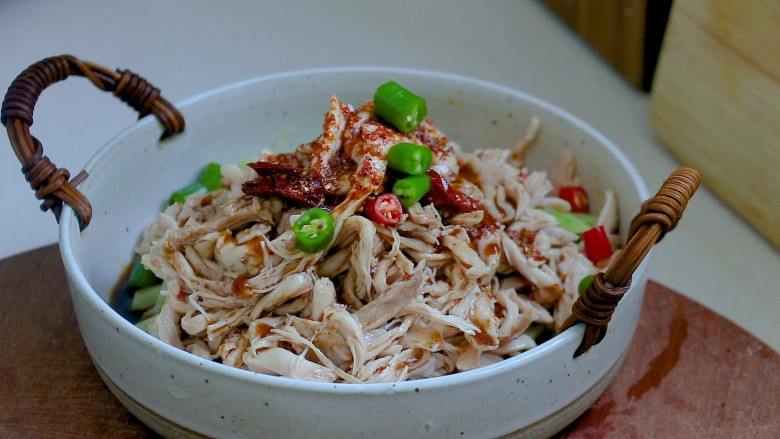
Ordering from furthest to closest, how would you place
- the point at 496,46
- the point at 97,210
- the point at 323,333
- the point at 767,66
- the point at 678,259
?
the point at 496,46
the point at 678,259
the point at 767,66
the point at 97,210
the point at 323,333

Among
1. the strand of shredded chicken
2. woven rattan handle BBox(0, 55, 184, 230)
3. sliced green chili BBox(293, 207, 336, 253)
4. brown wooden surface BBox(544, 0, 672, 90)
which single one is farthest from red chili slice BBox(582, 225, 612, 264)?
brown wooden surface BBox(544, 0, 672, 90)

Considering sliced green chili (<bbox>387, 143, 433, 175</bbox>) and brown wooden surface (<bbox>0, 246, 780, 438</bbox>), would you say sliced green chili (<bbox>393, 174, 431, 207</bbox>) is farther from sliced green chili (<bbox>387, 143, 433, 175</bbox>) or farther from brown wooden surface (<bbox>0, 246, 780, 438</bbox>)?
brown wooden surface (<bbox>0, 246, 780, 438</bbox>)

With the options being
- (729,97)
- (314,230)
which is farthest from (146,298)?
(729,97)

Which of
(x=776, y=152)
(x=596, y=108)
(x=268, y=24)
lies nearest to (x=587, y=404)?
(x=776, y=152)

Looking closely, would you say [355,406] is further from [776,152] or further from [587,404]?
[776,152]

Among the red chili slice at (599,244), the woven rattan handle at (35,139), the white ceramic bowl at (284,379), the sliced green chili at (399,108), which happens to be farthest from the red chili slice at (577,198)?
the woven rattan handle at (35,139)

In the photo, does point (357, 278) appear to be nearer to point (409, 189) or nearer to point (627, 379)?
point (409, 189)
